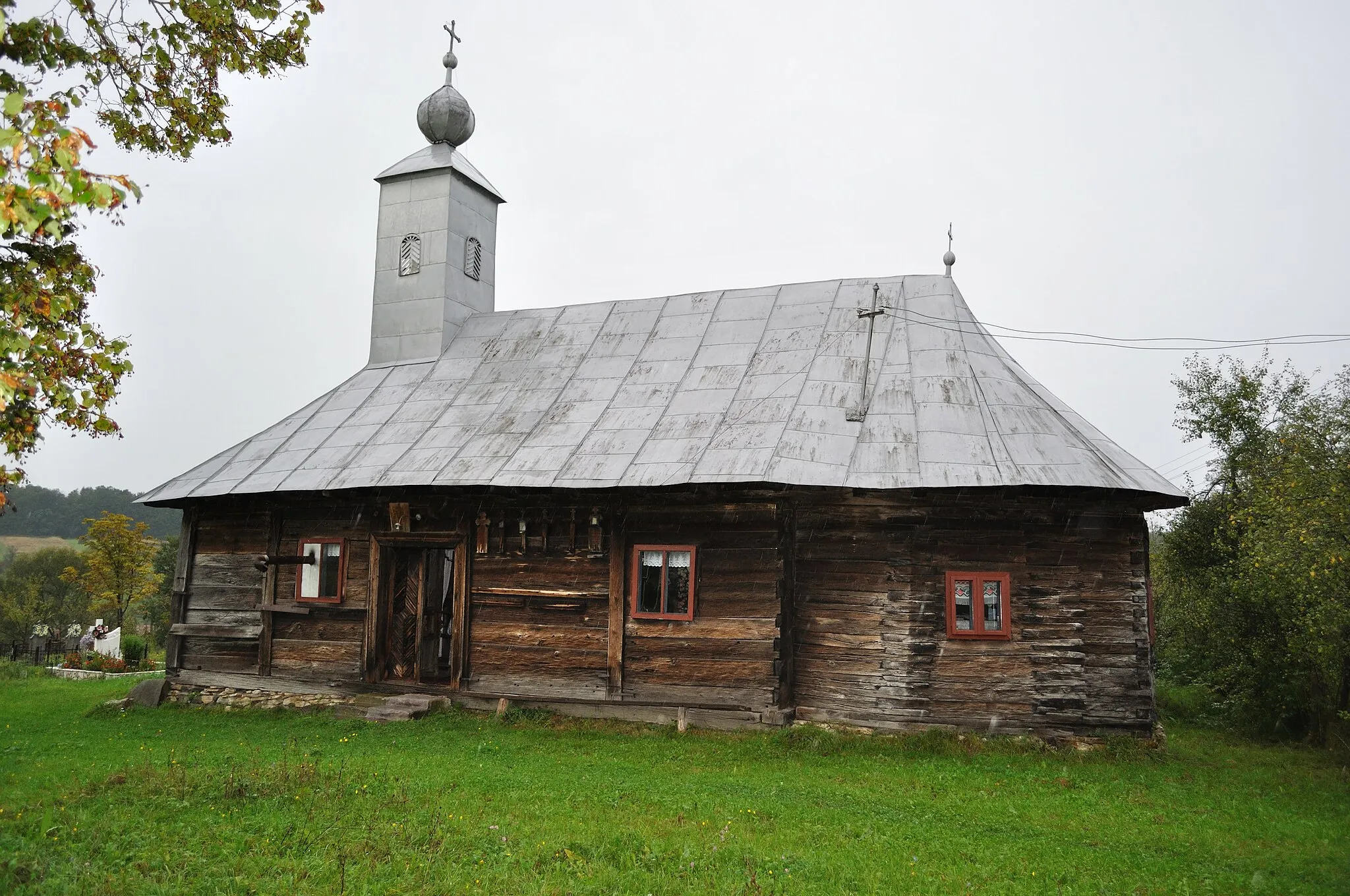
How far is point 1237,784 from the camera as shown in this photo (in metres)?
10.1

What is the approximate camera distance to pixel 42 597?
40.2 metres

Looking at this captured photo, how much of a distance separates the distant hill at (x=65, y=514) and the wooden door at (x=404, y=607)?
267 feet

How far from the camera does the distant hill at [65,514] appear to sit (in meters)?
88.2

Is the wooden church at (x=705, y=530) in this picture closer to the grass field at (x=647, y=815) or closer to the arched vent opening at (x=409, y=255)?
the grass field at (x=647, y=815)

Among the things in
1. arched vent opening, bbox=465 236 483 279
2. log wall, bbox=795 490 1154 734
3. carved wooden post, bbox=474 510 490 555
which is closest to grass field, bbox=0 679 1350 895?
log wall, bbox=795 490 1154 734

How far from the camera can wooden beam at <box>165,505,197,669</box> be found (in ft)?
50.5

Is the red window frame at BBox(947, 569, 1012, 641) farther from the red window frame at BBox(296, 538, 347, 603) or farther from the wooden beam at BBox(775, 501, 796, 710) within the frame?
the red window frame at BBox(296, 538, 347, 603)

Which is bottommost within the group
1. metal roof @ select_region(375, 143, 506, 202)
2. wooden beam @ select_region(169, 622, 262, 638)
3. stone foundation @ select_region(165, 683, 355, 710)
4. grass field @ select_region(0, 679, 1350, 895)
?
stone foundation @ select_region(165, 683, 355, 710)

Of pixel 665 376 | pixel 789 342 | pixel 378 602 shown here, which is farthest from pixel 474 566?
pixel 789 342

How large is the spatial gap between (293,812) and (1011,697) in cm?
796

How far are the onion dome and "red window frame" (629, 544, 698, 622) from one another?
10.4m

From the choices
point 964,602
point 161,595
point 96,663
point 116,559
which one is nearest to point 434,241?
point 964,602

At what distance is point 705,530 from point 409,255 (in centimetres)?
913

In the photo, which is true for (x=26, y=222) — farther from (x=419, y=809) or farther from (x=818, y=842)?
(x=818, y=842)
